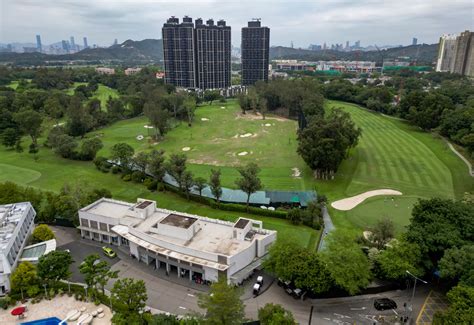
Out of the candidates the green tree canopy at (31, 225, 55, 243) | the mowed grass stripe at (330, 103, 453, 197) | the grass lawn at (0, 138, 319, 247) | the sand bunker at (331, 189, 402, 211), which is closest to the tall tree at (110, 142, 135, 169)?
the grass lawn at (0, 138, 319, 247)

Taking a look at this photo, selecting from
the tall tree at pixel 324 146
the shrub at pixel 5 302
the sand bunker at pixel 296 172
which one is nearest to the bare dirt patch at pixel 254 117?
the sand bunker at pixel 296 172

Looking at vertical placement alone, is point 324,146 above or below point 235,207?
above

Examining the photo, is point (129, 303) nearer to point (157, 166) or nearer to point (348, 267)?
point (348, 267)

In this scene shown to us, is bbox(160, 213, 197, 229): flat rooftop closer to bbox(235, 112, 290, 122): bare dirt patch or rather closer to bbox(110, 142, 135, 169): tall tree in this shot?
bbox(110, 142, 135, 169): tall tree

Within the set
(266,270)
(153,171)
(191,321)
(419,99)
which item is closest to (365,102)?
(419,99)

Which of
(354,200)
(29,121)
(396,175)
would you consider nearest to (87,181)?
(29,121)
